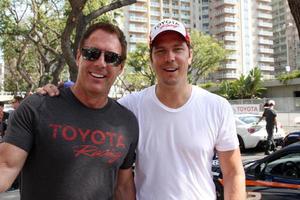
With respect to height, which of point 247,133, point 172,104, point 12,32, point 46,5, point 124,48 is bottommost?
point 247,133

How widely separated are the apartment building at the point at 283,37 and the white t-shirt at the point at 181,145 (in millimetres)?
123279

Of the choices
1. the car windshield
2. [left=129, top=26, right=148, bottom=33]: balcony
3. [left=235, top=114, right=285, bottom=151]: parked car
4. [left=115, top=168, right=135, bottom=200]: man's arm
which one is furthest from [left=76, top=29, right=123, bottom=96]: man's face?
[left=129, top=26, right=148, bottom=33]: balcony

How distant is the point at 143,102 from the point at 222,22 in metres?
103

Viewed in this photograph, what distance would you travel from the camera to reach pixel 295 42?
118375mm

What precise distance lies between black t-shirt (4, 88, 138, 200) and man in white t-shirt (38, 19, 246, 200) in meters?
0.21

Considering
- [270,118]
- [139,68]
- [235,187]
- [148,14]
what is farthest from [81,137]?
[148,14]

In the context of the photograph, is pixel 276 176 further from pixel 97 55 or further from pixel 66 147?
pixel 66 147

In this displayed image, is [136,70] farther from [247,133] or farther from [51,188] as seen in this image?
[51,188]

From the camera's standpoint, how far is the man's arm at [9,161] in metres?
1.99

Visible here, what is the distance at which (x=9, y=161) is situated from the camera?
6.54 feet

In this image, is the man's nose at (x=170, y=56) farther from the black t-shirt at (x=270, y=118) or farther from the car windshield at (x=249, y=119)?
the car windshield at (x=249, y=119)

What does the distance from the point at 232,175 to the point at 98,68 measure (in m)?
→ 0.92

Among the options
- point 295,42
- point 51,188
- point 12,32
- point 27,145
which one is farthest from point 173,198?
point 295,42

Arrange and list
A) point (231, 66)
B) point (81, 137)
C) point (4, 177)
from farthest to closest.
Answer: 1. point (231, 66)
2. point (81, 137)
3. point (4, 177)
